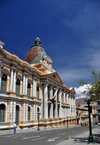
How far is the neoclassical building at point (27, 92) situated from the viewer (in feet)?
92.8

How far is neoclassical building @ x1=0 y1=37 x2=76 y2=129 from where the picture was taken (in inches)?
1113

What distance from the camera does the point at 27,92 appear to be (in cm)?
3597

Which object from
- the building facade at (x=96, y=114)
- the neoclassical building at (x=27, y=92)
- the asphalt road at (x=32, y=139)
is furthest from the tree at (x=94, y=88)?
the building facade at (x=96, y=114)

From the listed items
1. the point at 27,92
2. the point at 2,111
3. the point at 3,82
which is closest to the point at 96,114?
the point at 27,92

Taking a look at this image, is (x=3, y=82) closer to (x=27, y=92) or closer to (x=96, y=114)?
(x=27, y=92)

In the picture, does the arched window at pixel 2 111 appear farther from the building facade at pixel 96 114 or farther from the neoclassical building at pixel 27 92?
the building facade at pixel 96 114

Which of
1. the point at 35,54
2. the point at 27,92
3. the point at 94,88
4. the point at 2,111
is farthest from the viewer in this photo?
the point at 35,54

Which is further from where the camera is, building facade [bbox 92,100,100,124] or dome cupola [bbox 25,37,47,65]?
building facade [bbox 92,100,100,124]

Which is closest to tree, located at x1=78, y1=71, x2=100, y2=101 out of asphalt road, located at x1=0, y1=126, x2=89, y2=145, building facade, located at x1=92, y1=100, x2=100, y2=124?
asphalt road, located at x1=0, y1=126, x2=89, y2=145

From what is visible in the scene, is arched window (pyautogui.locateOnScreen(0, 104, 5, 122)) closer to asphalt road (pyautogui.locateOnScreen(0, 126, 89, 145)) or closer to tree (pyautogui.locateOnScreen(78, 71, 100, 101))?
asphalt road (pyautogui.locateOnScreen(0, 126, 89, 145))

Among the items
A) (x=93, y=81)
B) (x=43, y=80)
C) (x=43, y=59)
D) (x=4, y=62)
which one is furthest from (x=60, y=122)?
(x=93, y=81)

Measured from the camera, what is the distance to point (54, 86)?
154ft

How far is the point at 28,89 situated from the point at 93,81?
78.5 feet

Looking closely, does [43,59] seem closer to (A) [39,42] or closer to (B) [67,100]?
(A) [39,42]
